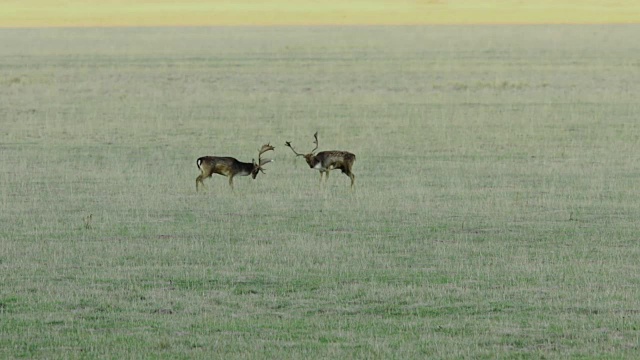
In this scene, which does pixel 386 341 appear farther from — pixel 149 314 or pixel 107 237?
pixel 107 237

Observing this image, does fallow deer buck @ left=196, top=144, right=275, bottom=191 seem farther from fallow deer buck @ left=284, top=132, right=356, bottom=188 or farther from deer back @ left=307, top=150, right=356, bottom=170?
deer back @ left=307, top=150, right=356, bottom=170

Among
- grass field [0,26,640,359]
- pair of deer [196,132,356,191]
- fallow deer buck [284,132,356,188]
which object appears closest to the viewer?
grass field [0,26,640,359]

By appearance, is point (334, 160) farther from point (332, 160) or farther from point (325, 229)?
point (325, 229)

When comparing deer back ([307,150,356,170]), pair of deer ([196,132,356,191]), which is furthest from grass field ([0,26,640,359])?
deer back ([307,150,356,170])

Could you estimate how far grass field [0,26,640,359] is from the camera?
10.3 metres

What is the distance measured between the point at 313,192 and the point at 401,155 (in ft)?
18.9

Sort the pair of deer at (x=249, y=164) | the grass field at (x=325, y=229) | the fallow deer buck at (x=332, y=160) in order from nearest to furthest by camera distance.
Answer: the grass field at (x=325, y=229), the pair of deer at (x=249, y=164), the fallow deer buck at (x=332, y=160)

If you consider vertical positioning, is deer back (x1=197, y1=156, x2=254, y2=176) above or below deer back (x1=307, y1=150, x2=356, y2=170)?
below

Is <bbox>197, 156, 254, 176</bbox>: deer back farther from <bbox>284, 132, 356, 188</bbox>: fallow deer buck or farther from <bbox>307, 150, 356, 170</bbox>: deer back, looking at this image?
<bbox>307, 150, 356, 170</bbox>: deer back

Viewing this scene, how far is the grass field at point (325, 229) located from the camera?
10.3m

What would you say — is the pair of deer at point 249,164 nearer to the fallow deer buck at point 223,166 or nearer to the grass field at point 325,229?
the fallow deer buck at point 223,166

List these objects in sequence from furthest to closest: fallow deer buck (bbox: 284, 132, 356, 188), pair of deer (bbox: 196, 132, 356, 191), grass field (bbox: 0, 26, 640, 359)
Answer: fallow deer buck (bbox: 284, 132, 356, 188), pair of deer (bbox: 196, 132, 356, 191), grass field (bbox: 0, 26, 640, 359)

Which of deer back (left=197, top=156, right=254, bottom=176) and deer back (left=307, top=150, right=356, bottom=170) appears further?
deer back (left=307, top=150, right=356, bottom=170)

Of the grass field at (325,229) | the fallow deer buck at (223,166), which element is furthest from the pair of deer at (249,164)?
the grass field at (325,229)
